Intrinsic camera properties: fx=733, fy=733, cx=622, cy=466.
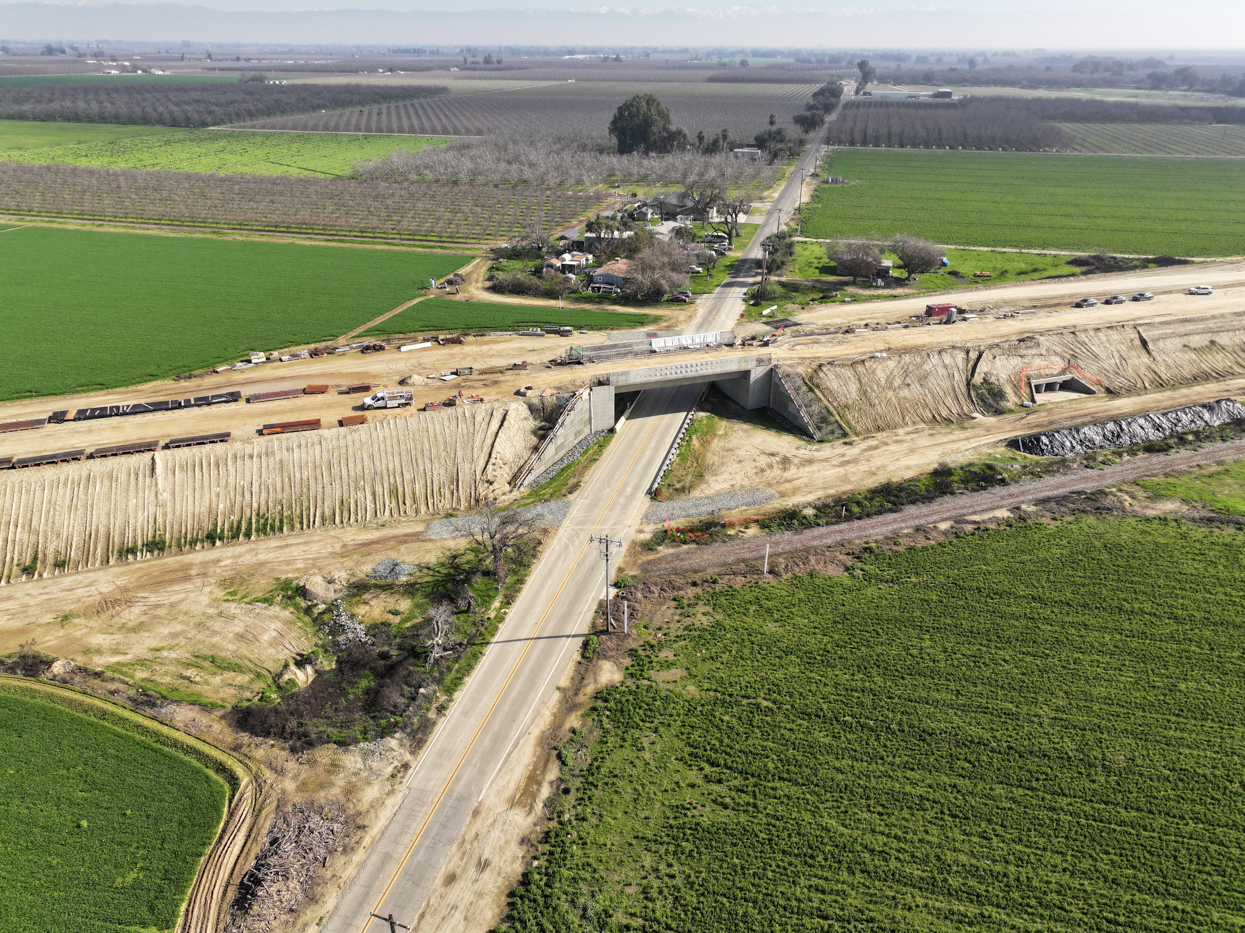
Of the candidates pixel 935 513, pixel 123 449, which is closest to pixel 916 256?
pixel 935 513

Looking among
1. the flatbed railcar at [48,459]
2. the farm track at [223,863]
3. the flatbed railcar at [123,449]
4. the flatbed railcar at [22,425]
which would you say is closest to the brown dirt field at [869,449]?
the farm track at [223,863]

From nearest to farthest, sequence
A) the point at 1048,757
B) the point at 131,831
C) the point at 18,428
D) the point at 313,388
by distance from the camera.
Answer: the point at 131,831 → the point at 1048,757 → the point at 18,428 → the point at 313,388

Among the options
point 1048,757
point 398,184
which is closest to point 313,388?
point 1048,757

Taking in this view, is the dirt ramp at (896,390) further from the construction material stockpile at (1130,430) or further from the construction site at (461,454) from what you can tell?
the construction material stockpile at (1130,430)

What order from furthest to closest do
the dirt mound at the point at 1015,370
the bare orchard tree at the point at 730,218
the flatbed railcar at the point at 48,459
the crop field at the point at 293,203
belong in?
the crop field at the point at 293,203 < the bare orchard tree at the point at 730,218 < the dirt mound at the point at 1015,370 < the flatbed railcar at the point at 48,459

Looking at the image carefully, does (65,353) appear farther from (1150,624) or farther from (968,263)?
(968,263)

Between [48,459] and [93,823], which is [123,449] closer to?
[48,459]
